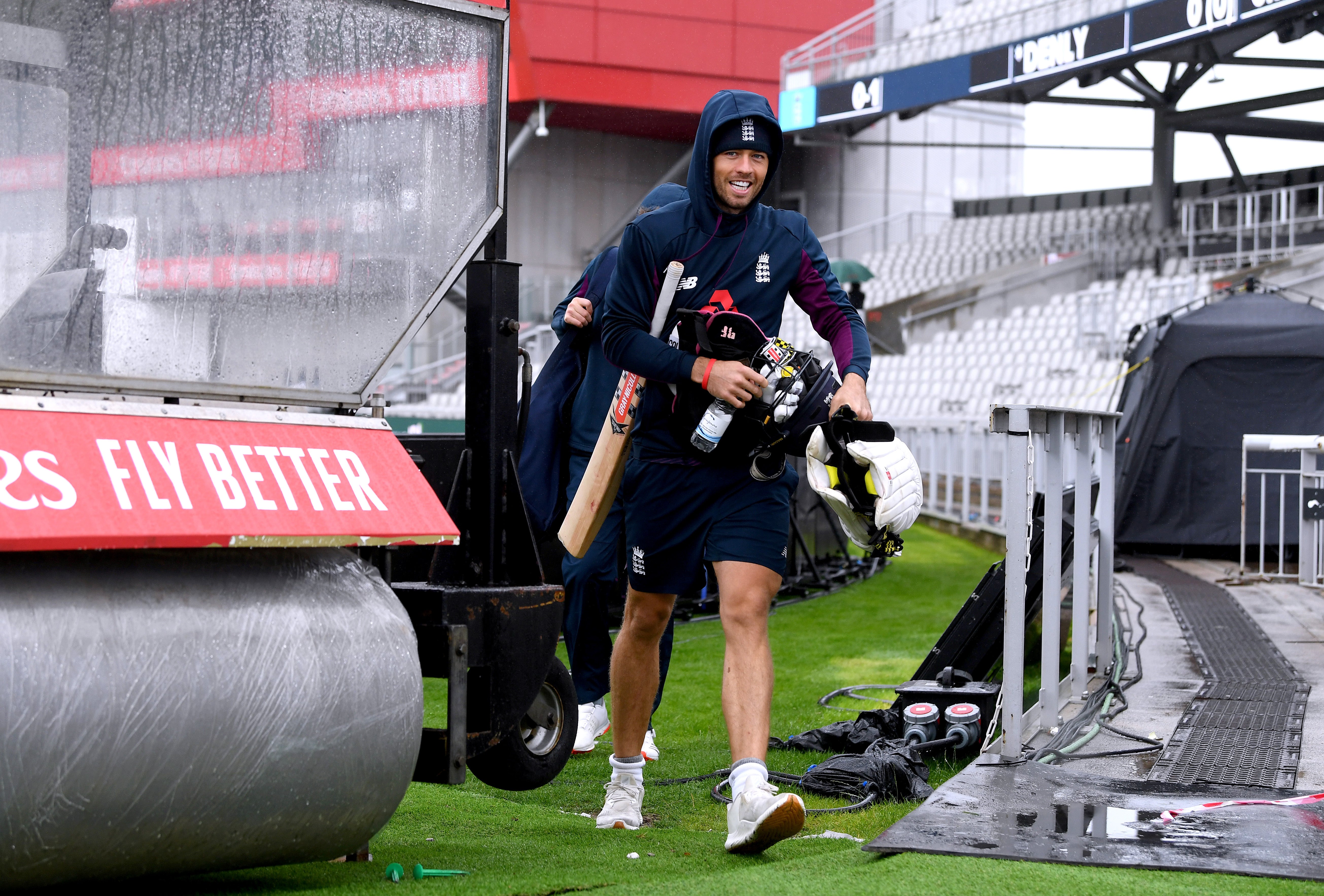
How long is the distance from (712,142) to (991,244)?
25.1 metres

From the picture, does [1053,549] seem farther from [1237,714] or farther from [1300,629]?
[1300,629]

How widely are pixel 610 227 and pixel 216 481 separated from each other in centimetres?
3127

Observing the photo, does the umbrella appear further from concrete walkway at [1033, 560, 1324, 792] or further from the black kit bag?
the black kit bag

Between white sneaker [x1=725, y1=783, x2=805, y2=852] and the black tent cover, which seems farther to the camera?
the black tent cover

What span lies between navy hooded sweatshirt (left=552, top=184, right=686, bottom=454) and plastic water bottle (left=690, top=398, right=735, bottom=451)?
1188 millimetres

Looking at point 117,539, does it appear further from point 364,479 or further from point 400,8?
point 400,8

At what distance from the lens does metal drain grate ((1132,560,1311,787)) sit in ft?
12.7

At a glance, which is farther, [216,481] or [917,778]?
[917,778]

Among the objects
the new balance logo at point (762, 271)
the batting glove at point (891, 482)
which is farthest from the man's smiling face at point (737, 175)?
the batting glove at point (891, 482)

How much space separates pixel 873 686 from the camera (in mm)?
5484

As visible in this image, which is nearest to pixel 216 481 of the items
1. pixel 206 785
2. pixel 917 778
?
pixel 206 785

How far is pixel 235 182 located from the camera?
2738mm

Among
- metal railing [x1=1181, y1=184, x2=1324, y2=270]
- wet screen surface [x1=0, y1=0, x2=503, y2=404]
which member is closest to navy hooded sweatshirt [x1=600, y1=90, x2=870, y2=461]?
wet screen surface [x1=0, y1=0, x2=503, y2=404]

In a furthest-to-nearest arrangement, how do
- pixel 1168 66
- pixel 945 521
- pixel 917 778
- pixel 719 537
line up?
pixel 1168 66, pixel 945 521, pixel 917 778, pixel 719 537
